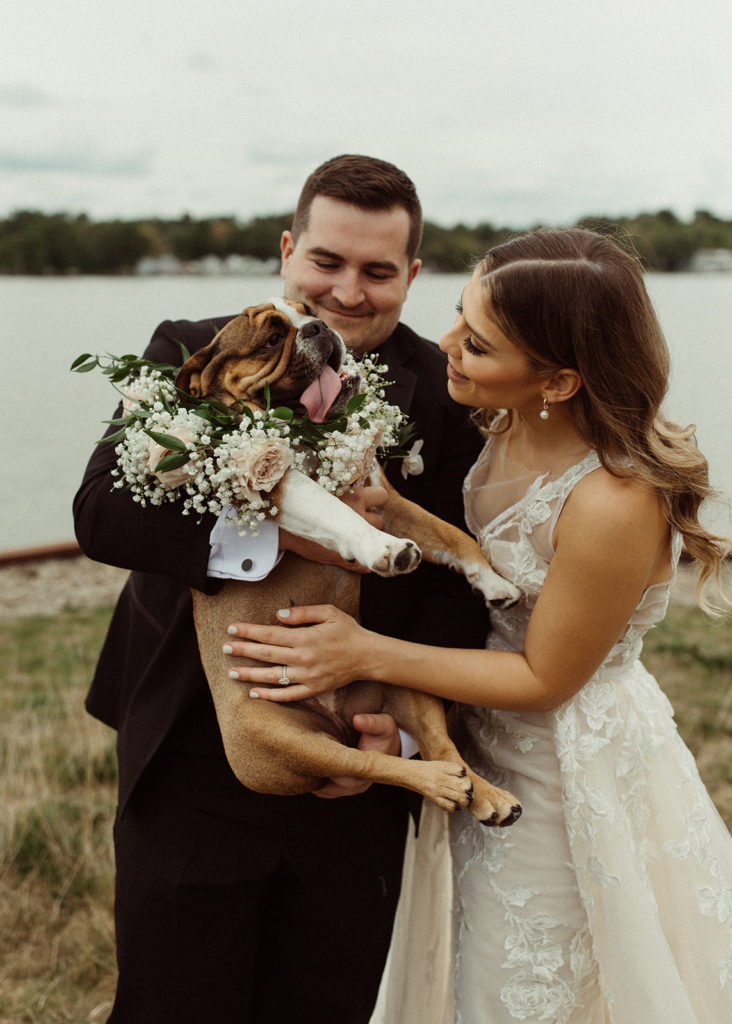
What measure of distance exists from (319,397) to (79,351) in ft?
17.2

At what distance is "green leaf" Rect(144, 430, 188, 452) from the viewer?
7.04ft

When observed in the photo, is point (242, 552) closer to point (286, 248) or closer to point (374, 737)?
point (374, 737)

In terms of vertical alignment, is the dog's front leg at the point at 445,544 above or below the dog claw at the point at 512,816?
above

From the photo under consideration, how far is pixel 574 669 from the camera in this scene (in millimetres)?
2488

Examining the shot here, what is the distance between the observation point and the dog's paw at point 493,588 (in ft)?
8.80

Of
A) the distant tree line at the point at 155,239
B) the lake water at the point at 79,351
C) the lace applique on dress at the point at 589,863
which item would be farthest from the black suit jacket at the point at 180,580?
the lake water at the point at 79,351

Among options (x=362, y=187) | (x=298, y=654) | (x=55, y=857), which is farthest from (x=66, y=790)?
(x=362, y=187)

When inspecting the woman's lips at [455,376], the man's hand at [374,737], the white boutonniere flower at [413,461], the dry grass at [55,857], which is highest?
the woman's lips at [455,376]

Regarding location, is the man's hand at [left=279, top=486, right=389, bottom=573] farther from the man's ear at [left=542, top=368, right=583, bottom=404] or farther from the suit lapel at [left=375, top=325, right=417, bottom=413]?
the man's ear at [left=542, top=368, right=583, bottom=404]

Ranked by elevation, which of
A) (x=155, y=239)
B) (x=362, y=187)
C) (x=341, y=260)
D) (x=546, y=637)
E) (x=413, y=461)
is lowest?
(x=546, y=637)

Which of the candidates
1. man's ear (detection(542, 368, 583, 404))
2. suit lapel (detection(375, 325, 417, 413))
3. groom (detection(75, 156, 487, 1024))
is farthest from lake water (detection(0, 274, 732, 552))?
man's ear (detection(542, 368, 583, 404))

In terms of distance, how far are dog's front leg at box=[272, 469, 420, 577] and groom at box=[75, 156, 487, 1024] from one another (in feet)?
0.54

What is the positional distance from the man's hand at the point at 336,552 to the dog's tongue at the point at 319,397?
264 mm

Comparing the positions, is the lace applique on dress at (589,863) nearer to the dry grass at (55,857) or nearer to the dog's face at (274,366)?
the dog's face at (274,366)
